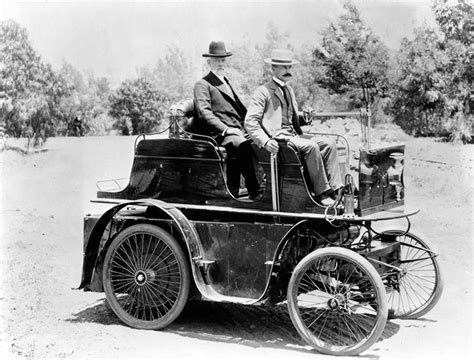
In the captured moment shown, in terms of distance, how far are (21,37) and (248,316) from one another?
1334 centimetres

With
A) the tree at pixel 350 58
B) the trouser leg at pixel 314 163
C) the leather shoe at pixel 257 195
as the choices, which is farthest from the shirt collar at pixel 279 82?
the tree at pixel 350 58

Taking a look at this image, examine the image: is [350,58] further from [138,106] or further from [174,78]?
[174,78]

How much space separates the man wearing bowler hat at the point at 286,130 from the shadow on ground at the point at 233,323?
149cm

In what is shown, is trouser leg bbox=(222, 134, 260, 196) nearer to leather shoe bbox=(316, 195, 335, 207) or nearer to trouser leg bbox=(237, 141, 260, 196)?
trouser leg bbox=(237, 141, 260, 196)

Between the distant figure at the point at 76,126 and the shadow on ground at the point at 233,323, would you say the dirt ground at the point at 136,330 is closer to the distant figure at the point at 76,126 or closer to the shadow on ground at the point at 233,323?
the shadow on ground at the point at 233,323

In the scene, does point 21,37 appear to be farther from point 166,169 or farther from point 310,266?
point 310,266

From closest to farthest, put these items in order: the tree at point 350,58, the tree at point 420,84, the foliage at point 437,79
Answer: the foliage at point 437,79 → the tree at point 420,84 → the tree at point 350,58

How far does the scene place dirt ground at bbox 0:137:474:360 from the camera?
7.30m

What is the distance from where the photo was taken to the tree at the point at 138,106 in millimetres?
27328

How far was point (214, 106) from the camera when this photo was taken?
8531 millimetres

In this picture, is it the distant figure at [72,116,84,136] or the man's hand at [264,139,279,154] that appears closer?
the man's hand at [264,139,279,154]

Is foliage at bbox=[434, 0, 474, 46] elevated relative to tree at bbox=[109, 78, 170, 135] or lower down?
elevated

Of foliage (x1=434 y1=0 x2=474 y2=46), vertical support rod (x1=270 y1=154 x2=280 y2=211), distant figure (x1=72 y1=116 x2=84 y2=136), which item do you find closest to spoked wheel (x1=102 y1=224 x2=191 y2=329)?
vertical support rod (x1=270 y1=154 x2=280 y2=211)

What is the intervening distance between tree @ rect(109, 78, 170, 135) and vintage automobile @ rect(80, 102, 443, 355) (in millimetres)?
19036
